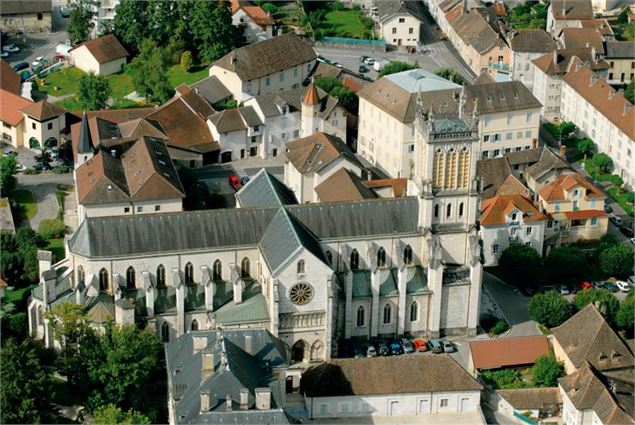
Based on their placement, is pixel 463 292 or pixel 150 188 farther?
pixel 150 188

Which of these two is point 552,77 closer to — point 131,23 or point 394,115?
point 394,115

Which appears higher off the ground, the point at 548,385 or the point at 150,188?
the point at 150,188

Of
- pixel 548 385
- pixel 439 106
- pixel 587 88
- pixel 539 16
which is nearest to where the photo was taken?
pixel 548 385

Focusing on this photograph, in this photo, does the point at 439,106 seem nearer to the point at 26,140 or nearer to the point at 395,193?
the point at 395,193

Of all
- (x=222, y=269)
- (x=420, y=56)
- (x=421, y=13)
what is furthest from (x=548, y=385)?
(x=421, y=13)

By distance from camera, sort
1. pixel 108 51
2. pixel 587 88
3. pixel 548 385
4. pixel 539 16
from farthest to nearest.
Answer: pixel 539 16 → pixel 108 51 → pixel 587 88 → pixel 548 385

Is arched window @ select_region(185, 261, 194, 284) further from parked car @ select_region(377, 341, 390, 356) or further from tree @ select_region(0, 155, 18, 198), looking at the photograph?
tree @ select_region(0, 155, 18, 198)
